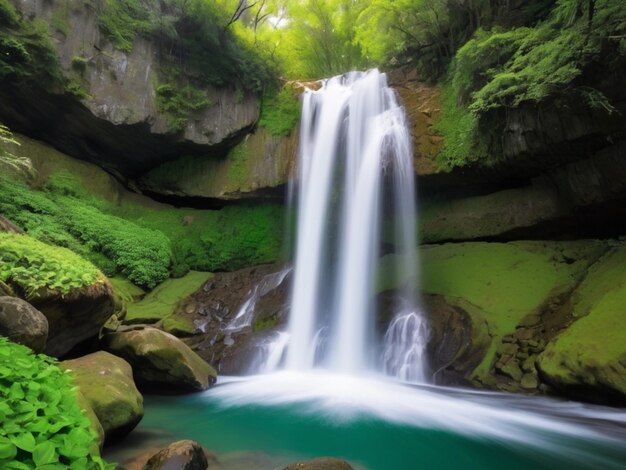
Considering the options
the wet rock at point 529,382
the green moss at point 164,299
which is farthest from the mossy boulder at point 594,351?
the green moss at point 164,299

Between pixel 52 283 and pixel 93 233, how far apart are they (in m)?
8.01

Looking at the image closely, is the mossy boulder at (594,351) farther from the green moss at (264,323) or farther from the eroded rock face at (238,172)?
the eroded rock face at (238,172)

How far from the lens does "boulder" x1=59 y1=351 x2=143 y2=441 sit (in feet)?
14.4

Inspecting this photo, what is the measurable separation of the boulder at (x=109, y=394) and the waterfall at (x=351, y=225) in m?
5.00

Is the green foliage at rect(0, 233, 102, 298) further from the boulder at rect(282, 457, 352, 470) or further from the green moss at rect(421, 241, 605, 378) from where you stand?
the green moss at rect(421, 241, 605, 378)

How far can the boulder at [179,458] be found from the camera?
3576 millimetres

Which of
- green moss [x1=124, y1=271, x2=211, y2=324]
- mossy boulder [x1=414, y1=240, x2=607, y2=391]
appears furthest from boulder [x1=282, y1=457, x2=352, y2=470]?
green moss [x1=124, y1=271, x2=211, y2=324]

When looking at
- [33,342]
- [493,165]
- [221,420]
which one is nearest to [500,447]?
[221,420]

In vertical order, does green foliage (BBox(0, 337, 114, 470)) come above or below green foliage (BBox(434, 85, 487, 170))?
below

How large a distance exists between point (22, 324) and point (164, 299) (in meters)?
8.36

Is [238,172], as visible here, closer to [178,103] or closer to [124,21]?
[178,103]

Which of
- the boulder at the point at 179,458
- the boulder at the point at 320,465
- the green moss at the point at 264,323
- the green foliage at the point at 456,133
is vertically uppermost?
the green foliage at the point at 456,133

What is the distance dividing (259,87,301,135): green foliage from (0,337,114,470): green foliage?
1262 cm

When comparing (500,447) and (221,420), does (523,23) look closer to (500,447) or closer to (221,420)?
(500,447)
